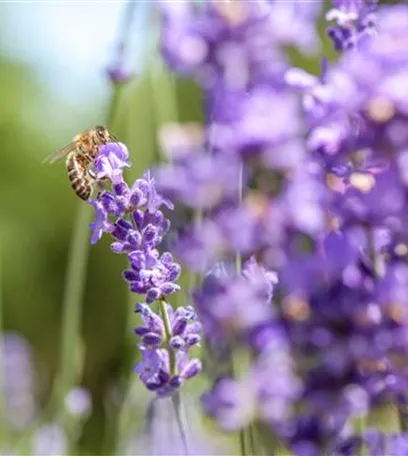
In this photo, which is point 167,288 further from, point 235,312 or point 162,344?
point 235,312

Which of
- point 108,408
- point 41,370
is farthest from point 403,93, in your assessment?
point 41,370

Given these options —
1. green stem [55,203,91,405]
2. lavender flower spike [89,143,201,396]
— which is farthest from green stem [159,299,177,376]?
green stem [55,203,91,405]

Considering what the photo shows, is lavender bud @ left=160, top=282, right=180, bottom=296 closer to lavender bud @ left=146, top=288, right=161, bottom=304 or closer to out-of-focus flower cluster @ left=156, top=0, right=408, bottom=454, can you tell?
lavender bud @ left=146, top=288, right=161, bottom=304

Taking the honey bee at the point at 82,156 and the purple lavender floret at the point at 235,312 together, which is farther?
the honey bee at the point at 82,156

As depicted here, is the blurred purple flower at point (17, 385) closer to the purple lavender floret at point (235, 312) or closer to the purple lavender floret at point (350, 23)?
the purple lavender floret at point (350, 23)

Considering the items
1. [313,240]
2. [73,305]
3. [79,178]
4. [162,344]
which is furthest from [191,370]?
[73,305]

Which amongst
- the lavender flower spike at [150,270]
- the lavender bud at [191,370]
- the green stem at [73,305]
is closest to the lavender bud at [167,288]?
the lavender flower spike at [150,270]

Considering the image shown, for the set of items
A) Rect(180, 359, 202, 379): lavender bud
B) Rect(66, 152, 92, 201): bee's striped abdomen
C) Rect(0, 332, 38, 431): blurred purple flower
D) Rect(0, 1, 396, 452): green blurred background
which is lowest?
Rect(180, 359, 202, 379): lavender bud
